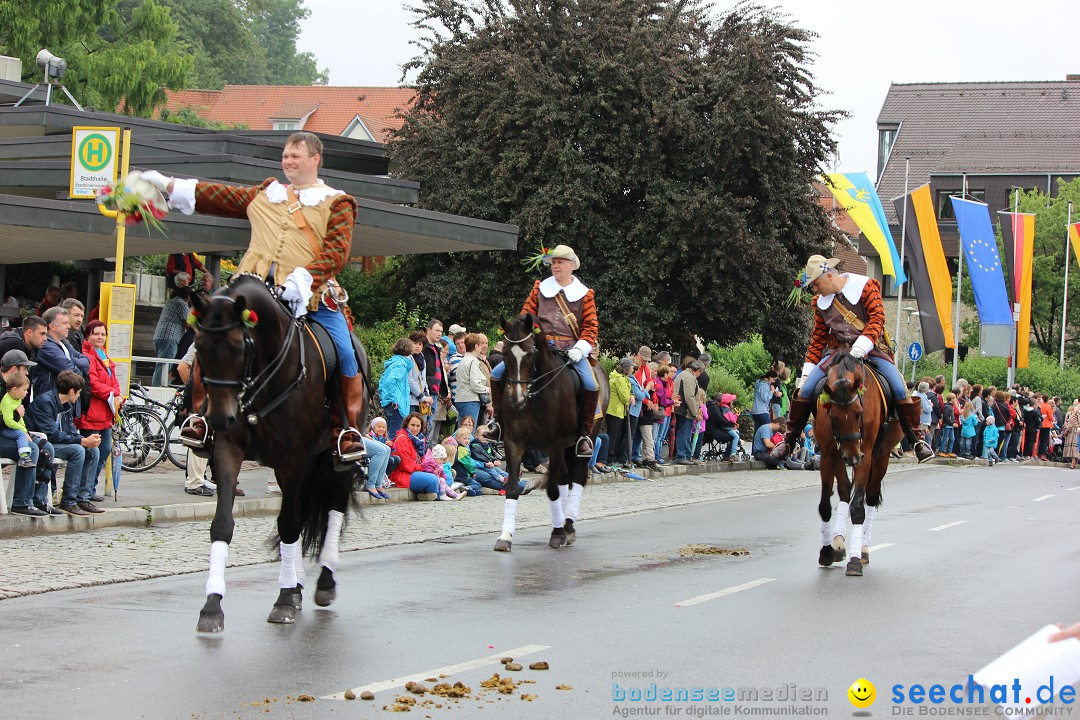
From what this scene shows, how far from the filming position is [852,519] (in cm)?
1227

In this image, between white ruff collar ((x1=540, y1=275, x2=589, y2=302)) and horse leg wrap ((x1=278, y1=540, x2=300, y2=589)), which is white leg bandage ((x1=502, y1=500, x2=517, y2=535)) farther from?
horse leg wrap ((x1=278, y1=540, x2=300, y2=589))

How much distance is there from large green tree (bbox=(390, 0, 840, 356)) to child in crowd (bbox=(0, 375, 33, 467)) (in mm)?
22801

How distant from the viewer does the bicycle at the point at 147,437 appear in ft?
61.0

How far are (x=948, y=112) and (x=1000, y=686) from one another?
77164 millimetres

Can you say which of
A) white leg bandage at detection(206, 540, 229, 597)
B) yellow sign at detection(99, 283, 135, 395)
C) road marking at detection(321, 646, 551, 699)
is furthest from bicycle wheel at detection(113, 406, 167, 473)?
road marking at detection(321, 646, 551, 699)

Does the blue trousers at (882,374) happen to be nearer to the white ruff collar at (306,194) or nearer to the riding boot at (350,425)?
the riding boot at (350,425)

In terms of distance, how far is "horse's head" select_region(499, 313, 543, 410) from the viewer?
13477mm

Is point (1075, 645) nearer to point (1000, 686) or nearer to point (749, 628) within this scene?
point (1000, 686)

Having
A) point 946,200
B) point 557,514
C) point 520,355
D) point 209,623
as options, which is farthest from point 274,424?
point 946,200

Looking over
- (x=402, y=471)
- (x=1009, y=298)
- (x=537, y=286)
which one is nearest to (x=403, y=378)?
(x=402, y=471)

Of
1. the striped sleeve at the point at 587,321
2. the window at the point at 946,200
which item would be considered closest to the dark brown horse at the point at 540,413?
the striped sleeve at the point at 587,321

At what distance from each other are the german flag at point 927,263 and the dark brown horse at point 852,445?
28.9 m

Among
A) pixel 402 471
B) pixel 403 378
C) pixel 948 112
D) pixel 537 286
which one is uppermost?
pixel 948 112

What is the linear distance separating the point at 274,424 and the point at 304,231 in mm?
1286
